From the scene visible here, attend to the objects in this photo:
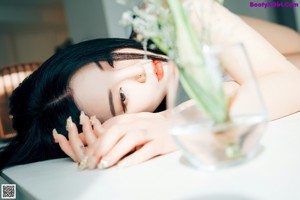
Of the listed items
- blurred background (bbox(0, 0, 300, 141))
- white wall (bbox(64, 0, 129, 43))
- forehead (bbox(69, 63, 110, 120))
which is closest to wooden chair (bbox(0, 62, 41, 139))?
blurred background (bbox(0, 0, 300, 141))

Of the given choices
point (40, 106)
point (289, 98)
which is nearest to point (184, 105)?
point (289, 98)

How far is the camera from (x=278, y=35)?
1744mm

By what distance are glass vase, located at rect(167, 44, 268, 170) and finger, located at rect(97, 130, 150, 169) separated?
19 cm

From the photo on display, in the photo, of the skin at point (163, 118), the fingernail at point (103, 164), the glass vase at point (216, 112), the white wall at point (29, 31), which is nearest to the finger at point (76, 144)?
the skin at point (163, 118)

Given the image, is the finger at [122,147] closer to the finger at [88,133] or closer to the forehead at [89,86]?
the finger at [88,133]

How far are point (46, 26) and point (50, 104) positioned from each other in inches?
279

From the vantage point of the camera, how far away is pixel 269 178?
1.08 feet

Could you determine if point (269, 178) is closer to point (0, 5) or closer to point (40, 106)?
point (40, 106)

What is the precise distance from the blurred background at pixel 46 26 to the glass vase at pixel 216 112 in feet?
5.55

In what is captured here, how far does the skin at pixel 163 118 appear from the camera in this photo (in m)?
0.52

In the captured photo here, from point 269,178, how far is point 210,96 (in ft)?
0.39

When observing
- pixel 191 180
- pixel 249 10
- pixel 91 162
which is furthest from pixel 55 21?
pixel 191 180

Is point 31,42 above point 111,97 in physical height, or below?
above

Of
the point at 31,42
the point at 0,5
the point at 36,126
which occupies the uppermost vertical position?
the point at 0,5
